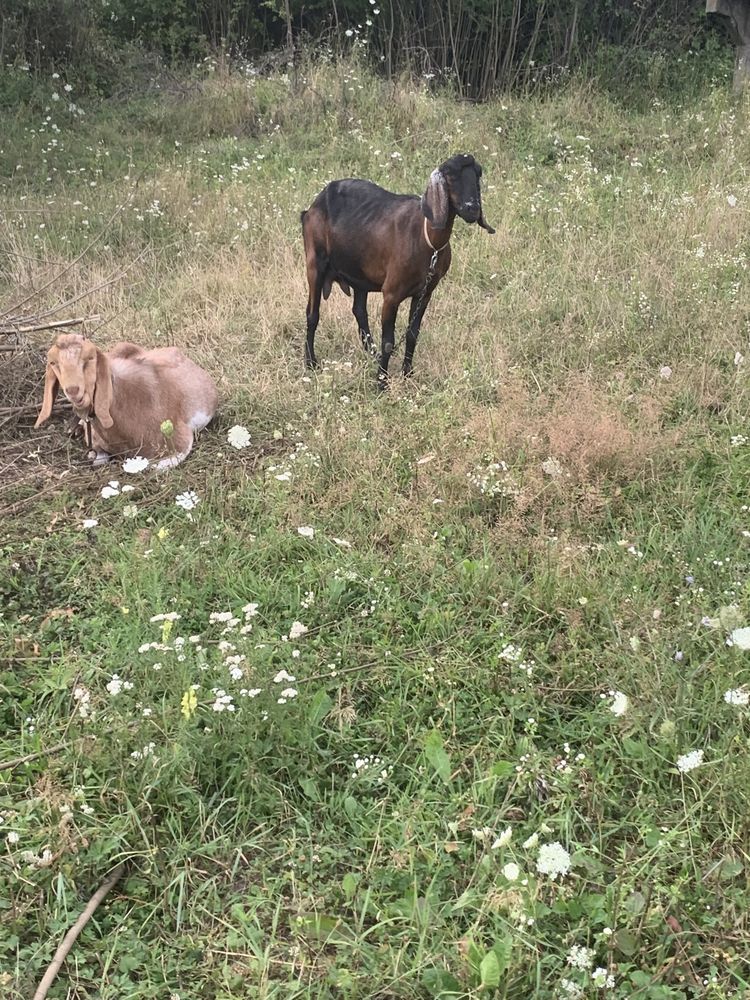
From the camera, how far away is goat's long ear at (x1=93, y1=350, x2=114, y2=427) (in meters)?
3.55

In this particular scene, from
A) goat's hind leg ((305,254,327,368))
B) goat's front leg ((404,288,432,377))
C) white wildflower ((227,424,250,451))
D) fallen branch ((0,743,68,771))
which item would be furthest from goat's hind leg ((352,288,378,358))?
fallen branch ((0,743,68,771))

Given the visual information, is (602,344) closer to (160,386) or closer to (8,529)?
(160,386)

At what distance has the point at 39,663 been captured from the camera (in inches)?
104

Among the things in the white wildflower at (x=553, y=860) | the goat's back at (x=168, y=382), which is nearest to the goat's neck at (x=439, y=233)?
the goat's back at (x=168, y=382)

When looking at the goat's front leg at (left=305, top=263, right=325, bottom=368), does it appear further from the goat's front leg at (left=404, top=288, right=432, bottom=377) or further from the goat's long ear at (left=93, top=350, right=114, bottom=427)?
the goat's long ear at (left=93, top=350, right=114, bottom=427)

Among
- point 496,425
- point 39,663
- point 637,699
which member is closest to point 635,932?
point 637,699

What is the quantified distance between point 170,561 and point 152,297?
134 inches

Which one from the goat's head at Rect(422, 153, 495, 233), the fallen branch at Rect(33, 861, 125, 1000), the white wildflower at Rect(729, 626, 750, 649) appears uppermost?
the goat's head at Rect(422, 153, 495, 233)

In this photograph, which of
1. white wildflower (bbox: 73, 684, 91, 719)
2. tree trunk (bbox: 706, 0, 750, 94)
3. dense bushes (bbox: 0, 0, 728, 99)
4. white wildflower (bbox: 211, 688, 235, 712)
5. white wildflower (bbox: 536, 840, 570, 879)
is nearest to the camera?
white wildflower (bbox: 536, 840, 570, 879)

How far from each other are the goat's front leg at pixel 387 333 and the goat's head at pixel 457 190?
0.54 meters

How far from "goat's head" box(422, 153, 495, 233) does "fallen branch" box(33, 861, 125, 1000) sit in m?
3.15

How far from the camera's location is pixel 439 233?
13.3 feet

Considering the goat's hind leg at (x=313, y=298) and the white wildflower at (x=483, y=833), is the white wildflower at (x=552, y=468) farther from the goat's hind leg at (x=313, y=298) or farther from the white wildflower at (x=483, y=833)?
the goat's hind leg at (x=313, y=298)

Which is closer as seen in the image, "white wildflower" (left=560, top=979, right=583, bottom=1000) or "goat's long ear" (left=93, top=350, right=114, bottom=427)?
"white wildflower" (left=560, top=979, right=583, bottom=1000)
